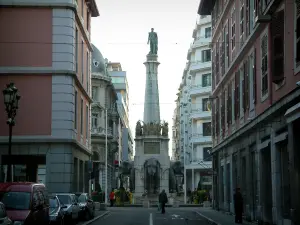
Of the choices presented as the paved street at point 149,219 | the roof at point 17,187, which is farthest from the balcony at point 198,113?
the roof at point 17,187

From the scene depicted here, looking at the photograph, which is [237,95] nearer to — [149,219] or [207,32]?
[149,219]

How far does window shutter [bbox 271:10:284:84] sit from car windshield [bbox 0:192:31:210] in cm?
968

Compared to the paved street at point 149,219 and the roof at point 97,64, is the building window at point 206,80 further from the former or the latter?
the paved street at point 149,219

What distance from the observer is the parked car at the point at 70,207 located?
28.1 m

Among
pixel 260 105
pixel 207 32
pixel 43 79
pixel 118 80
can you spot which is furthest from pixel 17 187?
pixel 118 80

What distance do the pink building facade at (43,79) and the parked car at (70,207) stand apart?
17.6 ft

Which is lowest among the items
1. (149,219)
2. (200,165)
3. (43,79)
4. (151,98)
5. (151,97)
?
(149,219)

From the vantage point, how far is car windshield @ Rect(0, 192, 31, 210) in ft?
65.0

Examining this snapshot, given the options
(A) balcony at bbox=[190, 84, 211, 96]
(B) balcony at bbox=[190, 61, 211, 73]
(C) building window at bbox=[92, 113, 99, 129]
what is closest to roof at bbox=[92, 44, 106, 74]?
(C) building window at bbox=[92, 113, 99, 129]

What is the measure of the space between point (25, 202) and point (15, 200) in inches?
14.3

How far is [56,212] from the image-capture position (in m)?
25.3

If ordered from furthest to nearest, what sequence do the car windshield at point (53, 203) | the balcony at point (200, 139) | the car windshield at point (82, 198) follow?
the balcony at point (200, 139) → the car windshield at point (82, 198) → the car windshield at point (53, 203)

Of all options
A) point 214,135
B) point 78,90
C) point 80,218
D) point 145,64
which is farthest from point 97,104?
point 80,218

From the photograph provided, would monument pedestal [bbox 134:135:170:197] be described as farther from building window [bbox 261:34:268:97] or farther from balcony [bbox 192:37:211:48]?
building window [bbox 261:34:268:97]
